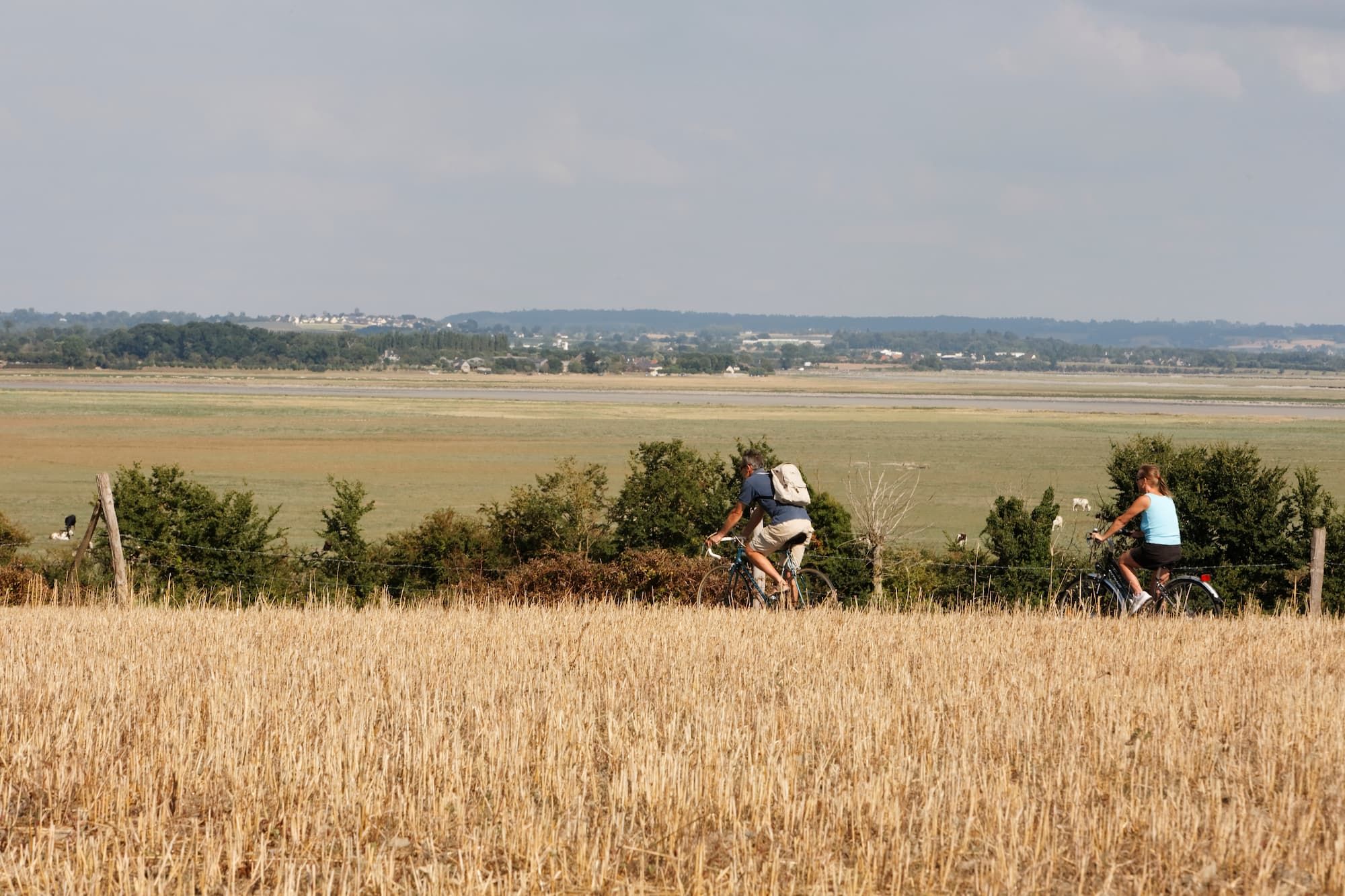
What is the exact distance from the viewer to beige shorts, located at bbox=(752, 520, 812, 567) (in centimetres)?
1305

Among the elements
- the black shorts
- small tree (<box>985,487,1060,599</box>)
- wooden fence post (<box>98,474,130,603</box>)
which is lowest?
small tree (<box>985,487,1060,599</box>)

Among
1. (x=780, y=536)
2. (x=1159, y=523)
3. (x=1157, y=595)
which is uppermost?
(x=1159, y=523)

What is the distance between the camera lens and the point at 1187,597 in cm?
1350

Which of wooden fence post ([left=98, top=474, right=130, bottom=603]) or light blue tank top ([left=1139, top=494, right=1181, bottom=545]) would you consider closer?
light blue tank top ([left=1139, top=494, right=1181, bottom=545])

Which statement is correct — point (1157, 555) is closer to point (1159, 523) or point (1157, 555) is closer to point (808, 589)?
point (1159, 523)

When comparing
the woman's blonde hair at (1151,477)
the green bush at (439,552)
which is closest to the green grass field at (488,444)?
the green bush at (439,552)

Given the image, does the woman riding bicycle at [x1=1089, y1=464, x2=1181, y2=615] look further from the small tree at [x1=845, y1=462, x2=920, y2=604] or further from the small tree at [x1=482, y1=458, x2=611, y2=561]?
the small tree at [x1=482, y1=458, x2=611, y2=561]

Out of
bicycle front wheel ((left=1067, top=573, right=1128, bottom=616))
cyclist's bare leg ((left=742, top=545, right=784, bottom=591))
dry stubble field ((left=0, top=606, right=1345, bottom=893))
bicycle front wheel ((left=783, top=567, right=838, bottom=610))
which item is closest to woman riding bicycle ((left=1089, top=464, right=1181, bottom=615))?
bicycle front wheel ((left=1067, top=573, right=1128, bottom=616))

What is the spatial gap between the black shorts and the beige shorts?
10.5ft

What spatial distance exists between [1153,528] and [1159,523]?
0.26ft

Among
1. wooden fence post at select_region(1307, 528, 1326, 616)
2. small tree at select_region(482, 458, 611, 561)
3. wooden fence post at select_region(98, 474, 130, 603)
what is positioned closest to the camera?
wooden fence post at select_region(1307, 528, 1326, 616)

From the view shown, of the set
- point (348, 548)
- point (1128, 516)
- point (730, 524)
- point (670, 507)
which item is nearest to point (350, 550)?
point (348, 548)

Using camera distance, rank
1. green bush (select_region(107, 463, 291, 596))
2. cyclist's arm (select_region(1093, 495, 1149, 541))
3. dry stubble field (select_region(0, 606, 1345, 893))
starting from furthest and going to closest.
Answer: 1. green bush (select_region(107, 463, 291, 596))
2. cyclist's arm (select_region(1093, 495, 1149, 541))
3. dry stubble field (select_region(0, 606, 1345, 893))

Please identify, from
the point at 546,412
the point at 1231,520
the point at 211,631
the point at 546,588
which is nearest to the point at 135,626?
the point at 211,631
